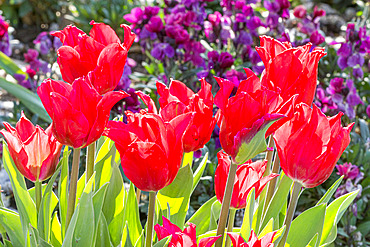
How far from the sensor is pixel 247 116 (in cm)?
66

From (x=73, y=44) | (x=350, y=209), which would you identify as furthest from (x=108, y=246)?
(x=350, y=209)

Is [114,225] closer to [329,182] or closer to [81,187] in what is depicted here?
[81,187]

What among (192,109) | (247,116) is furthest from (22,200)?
(247,116)

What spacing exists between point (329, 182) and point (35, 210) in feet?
5.14

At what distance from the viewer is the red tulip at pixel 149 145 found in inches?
25.7

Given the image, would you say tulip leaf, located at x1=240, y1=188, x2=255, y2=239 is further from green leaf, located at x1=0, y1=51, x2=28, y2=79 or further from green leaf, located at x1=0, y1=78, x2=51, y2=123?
green leaf, located at x1=0, y1=51, x2=28, y2=79

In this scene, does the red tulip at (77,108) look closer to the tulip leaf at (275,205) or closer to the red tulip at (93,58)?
the red tulip at (93,58)

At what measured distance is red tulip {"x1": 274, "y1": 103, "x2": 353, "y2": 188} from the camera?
0.70 metres

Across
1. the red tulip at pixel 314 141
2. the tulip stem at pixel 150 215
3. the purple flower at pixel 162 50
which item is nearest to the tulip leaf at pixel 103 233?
the tulip stem at pixel 150 215

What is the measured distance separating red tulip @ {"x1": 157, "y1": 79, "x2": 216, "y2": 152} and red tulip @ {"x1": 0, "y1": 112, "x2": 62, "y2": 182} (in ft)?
0.71

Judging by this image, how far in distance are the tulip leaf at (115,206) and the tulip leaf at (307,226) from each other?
36cm

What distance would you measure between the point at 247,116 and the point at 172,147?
4.5 inches

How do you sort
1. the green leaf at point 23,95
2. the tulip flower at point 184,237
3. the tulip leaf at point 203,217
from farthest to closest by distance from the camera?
the green leaf at point 23,95
the tulip leaf at point 203,217
the tulip flower at point 184,237

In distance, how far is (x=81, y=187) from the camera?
1.03 meters
